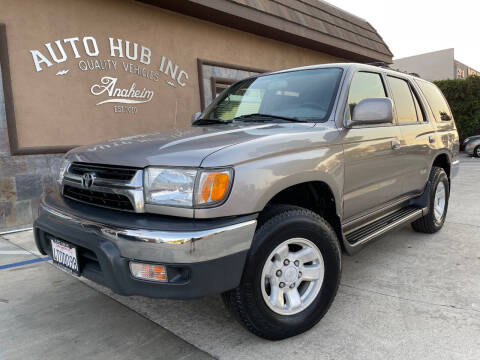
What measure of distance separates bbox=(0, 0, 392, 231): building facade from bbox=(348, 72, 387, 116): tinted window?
4422 mm

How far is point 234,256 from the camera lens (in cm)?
193

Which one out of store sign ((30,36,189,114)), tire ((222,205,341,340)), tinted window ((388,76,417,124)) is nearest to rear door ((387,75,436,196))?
tinted window ((388,76,417,124))

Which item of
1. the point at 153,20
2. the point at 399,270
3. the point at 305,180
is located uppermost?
the point at 153,20

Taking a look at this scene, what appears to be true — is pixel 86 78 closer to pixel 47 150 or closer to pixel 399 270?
pixel 47 150

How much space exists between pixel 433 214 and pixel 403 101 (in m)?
1.37

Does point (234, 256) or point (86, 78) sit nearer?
point (234, 256)

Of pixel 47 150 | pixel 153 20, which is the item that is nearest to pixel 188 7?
pixel 153 20

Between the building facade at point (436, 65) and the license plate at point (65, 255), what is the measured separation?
34.5m

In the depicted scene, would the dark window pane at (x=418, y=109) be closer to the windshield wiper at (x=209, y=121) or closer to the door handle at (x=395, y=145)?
the door handle at (x=395, y=145)

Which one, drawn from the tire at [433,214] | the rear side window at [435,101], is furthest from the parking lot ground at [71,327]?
the rear side window at [435,101]

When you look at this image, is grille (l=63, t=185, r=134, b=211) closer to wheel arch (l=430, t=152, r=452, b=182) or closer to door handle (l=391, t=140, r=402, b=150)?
door handle (l=391, t=140, r=402, b=150)

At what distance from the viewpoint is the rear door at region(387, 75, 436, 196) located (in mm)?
3488

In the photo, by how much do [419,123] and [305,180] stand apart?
6.90 ft

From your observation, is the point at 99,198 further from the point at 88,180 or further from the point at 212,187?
the point at 212,187
